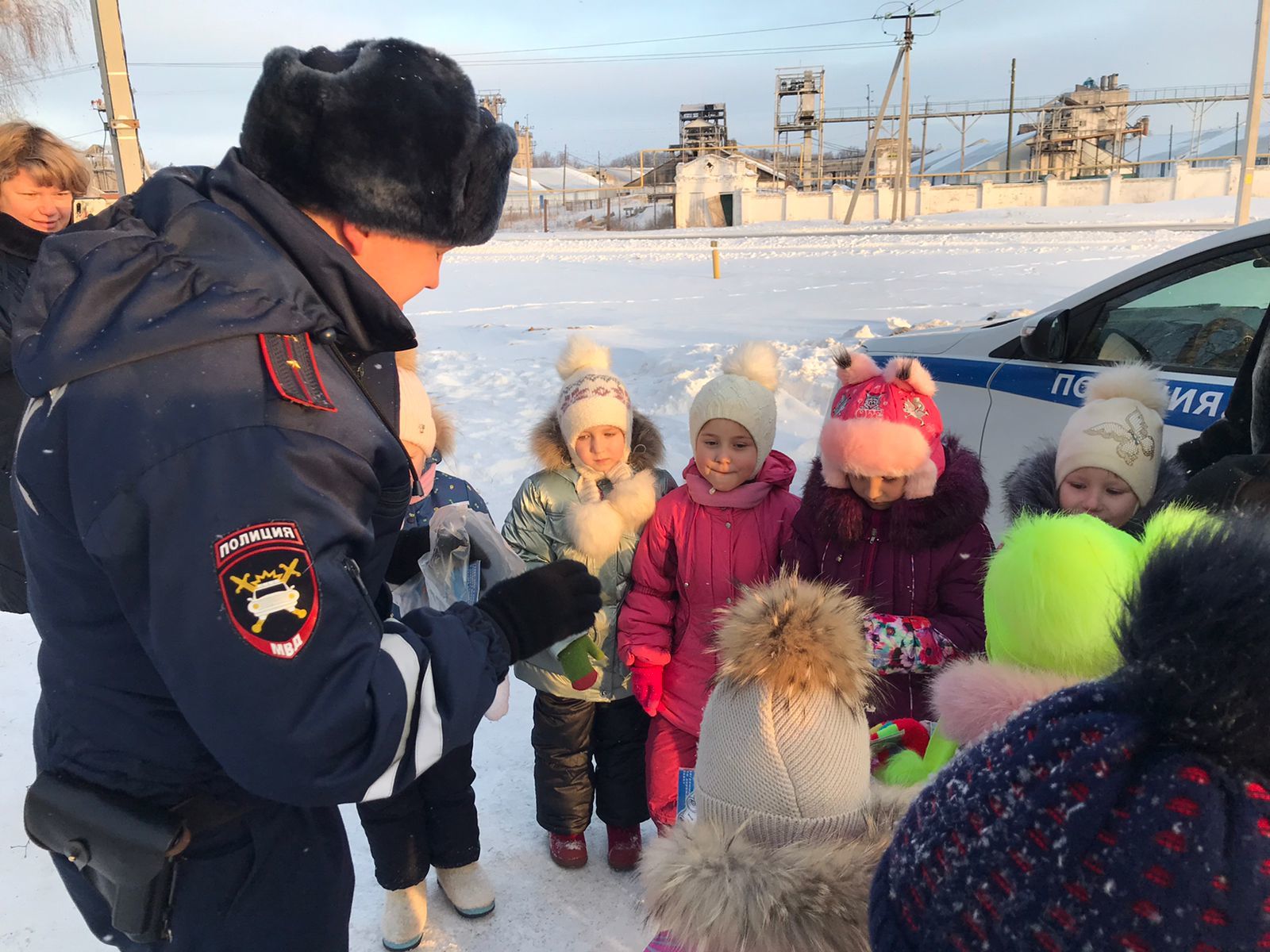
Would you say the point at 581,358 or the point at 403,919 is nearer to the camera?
the point at 403,919

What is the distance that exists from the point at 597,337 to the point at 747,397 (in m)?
7.74

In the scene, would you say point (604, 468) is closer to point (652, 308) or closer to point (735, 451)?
point (735, 451)

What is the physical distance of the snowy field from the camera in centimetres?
241

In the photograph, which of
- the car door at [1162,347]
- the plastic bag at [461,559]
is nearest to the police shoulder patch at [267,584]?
the plastic bag at [461,559]

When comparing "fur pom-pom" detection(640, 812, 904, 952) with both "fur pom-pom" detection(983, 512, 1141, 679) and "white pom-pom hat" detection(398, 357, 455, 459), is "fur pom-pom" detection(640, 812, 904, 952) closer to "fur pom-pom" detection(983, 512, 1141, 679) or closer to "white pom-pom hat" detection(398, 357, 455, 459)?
"fur pom-pom" detection(983, 512, 1141, 679)

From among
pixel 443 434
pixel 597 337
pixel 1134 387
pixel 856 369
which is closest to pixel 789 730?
pixel 856 369

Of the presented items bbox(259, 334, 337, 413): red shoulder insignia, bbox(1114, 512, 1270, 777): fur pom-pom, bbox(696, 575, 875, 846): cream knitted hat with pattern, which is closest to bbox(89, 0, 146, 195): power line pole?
bbox(259, 334, 337, 413): red shoulder insignia

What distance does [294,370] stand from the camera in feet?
3.19

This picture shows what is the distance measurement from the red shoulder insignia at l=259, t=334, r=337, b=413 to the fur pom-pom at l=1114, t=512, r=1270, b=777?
0.86 metres

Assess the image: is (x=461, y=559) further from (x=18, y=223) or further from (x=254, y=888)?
(x=18, y=223)

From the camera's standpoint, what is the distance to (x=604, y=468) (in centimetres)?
266

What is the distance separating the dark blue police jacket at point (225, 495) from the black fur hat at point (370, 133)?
5cm

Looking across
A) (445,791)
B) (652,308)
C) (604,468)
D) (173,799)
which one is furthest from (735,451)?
(652,308)

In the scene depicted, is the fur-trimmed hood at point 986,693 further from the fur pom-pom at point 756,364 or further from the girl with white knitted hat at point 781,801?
the fur pom-pom at point 756,364
